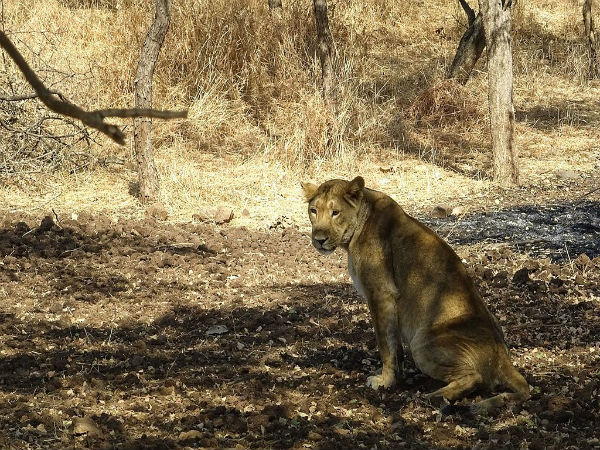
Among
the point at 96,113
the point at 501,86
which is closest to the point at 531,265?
Answer: the point at 501,86

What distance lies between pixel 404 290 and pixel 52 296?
3549 mm

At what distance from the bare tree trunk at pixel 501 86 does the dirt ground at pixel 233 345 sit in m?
2.88

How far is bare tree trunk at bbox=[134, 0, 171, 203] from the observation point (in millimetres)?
10602

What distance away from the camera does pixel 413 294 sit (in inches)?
208

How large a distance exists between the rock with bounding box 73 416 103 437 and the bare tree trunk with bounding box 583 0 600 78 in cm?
1468

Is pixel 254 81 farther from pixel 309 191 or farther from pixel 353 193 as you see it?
pixel 353 193

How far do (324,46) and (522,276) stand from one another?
6759 millimetres

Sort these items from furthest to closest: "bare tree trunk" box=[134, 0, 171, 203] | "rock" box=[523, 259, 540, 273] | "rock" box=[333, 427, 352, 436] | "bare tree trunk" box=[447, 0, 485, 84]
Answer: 1. "bare tree trunk" box=[447, 0, 485, 84]
2. "bare tree trunk" box=[134, 0, 171, 203]
3. "rock" box=[523, 259, 540, 273]
4. "rock" box=[333, 427, 352, 436]

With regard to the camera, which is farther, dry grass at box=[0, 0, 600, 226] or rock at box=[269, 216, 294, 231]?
dry grass at box=[0, 0, 600, 226]

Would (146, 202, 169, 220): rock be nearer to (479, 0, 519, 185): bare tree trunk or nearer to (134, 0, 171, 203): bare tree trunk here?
(134, 0, 171, 203): bare tree trunk

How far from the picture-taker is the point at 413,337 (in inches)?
206

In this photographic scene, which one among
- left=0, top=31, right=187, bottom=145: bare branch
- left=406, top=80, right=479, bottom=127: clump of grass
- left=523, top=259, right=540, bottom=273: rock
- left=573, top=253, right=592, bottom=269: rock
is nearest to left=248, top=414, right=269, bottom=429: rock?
left=0, top=31, right=187, bottom=145: bare branch

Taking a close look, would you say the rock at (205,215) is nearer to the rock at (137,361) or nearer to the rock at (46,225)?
the rock at (46,225)

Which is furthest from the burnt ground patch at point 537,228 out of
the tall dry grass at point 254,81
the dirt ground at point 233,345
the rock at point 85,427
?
the rock at point 85,427
